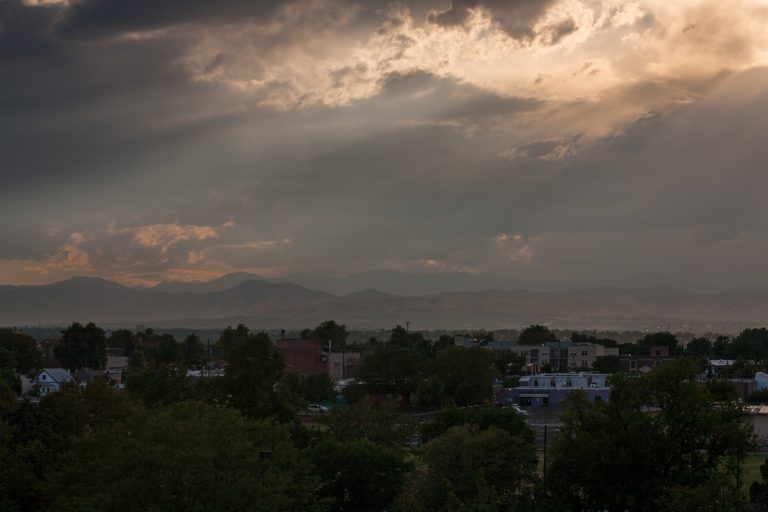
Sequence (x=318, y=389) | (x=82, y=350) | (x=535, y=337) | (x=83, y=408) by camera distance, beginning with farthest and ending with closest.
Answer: (x=535, y=337), (x=82, y=350), (x=318, y=389), (x=83, y=408)

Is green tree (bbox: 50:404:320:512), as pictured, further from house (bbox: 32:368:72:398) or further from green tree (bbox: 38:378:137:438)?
house (bbox: 32:368:72:398)

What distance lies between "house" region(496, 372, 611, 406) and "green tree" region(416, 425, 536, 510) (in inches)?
2356

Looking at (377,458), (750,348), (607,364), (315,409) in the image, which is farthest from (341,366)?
(377,458)

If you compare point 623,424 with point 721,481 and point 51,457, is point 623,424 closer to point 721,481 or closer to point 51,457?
point 721,481

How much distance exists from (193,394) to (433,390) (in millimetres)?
46861

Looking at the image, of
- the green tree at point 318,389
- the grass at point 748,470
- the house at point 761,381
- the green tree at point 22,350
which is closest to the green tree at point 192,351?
the green tree at point 22,350

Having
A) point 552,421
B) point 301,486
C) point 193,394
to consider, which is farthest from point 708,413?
point 552,421

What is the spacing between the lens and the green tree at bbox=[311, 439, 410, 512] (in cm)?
4462

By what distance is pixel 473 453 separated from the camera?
148ft

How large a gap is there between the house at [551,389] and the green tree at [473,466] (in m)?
59.8

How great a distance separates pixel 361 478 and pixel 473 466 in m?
4.83

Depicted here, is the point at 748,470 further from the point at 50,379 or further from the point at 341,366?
the point at 341,366

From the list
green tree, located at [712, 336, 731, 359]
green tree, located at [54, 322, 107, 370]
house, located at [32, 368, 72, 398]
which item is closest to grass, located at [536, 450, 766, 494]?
house, located at [32, 368, 72, 398]

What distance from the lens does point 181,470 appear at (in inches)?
1389
